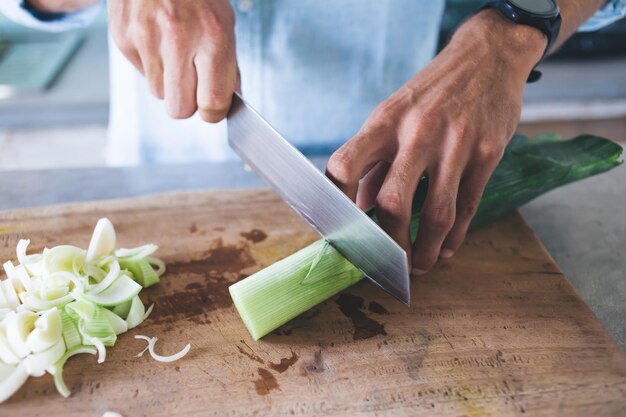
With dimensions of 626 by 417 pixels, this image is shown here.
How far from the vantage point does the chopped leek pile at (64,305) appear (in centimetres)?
125

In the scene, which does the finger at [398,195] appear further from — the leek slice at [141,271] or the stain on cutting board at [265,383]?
the leek slice at [141,271]

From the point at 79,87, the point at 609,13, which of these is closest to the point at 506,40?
the point at 609,13

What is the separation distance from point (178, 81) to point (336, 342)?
0.78 m

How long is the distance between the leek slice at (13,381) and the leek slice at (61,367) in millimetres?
62

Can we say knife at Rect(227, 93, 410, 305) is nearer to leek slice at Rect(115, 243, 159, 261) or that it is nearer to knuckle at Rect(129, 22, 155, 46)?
knuckle at Rect(129, 22, 155, 46)

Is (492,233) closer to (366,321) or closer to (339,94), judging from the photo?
(366,321)

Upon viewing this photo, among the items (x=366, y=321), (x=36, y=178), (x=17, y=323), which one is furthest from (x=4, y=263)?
(x=366, y=321)

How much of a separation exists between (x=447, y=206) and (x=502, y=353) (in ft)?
1.25

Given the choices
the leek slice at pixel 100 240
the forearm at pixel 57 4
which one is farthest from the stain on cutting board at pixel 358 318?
the forearm at pixel 57 4

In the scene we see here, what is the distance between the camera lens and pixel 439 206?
4.41ft

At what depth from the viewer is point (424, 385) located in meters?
1.29

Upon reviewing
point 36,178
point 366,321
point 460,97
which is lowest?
point 36,178

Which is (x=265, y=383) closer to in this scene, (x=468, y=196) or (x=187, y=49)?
(x=468, y=196)

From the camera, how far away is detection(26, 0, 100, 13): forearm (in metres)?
1.79
